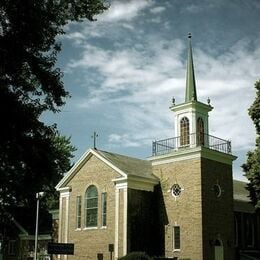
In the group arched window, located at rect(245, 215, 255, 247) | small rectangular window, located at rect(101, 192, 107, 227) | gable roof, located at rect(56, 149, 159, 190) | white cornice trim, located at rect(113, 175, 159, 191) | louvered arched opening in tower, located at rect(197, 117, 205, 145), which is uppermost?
louvered arched opening in tower, located at rect(197, 117, 205, 145)

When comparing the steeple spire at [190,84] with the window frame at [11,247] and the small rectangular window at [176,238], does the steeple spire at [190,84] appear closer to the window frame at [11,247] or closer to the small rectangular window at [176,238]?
the small rectangular window at [176,238]

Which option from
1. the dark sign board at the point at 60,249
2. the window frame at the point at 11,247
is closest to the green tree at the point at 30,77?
the dark sign board at the point at 60,249

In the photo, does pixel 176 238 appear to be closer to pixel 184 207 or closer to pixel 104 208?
pixel 184 207

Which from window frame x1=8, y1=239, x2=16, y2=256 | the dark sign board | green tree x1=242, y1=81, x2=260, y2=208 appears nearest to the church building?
green tree x1=242, y1=81, x2=260, y2=208

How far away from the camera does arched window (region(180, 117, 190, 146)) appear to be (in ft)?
115

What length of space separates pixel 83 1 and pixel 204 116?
1921 cm

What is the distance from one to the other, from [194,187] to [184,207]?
4.85ft

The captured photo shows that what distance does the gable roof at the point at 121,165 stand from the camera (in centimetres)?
3506

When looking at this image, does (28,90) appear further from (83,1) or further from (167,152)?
(167,152)

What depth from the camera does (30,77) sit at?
17859 mm

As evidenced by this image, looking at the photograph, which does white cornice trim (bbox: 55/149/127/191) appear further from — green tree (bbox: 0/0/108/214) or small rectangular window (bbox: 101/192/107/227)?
green tree (bbox: 0/0/108/214)

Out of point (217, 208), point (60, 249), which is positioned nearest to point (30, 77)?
point (60, 249)

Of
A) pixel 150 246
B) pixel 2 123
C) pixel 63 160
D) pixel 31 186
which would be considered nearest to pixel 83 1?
pixel 2 123

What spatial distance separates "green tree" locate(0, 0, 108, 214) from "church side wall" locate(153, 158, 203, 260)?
1560cm
